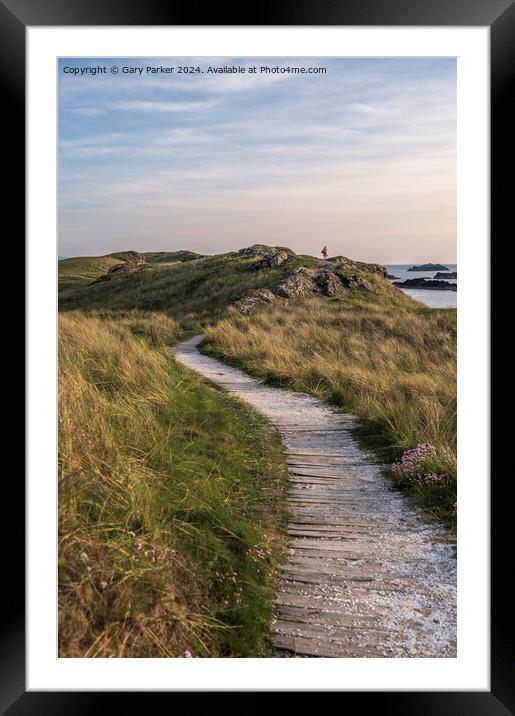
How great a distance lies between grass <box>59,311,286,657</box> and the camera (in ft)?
9.00

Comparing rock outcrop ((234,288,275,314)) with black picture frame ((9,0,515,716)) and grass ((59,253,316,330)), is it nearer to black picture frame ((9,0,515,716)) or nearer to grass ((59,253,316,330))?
grass ((59,253,316,330))

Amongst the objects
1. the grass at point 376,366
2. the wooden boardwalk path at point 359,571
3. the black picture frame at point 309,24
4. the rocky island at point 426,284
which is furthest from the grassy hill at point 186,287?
the black picture frame at point 309,24

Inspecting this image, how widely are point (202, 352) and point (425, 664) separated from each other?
14.0 m

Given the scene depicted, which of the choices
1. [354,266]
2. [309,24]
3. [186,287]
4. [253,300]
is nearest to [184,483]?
[309,24]

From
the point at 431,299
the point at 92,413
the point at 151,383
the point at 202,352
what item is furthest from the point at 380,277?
the point at 92,413

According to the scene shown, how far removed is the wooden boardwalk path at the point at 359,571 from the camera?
3.18 metres

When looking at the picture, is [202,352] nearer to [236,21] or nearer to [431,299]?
[236,21]

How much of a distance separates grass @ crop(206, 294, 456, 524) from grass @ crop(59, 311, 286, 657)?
1.62 m

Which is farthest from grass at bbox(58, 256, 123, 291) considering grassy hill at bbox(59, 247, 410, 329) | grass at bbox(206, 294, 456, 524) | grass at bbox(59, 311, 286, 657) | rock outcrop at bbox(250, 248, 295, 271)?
grass at bbox(59, 311, 286, 657)

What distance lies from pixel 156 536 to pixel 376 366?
9354mm

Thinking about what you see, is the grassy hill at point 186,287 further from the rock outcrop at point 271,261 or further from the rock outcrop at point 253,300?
the rock outcrop at point 253,300

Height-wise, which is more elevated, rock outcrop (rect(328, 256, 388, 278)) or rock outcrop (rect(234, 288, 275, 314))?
rock outcrop (rect(328, 256, 388, 278))

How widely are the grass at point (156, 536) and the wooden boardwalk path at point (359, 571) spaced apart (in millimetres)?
193
